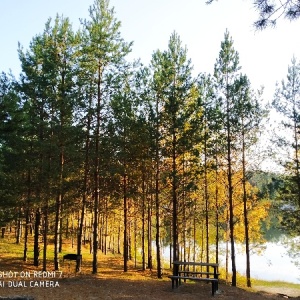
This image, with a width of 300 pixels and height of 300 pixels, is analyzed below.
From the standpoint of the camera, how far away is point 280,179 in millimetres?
18891

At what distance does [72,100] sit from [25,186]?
652 centimetres

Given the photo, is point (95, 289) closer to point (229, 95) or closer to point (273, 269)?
point (229, 95)

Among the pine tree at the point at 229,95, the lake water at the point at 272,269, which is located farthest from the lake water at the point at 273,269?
the pine tree at the point at 229,95

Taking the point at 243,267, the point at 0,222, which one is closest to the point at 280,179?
the point at 0,222

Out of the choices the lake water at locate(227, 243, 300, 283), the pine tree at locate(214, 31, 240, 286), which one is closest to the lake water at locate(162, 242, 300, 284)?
the lake water at locate(227, 243, 300, 283)

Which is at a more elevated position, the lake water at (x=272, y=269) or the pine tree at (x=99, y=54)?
the pine tree at (x=99, y=54)

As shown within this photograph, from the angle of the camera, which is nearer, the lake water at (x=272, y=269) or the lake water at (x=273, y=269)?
the lake water at (x=272, y=269)

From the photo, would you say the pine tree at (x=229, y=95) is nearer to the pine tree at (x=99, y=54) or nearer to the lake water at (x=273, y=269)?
the pine tree at (x=99, y=54)

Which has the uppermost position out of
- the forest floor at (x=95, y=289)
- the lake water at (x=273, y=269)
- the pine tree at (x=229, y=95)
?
the pine tree at (x=229, y=95)

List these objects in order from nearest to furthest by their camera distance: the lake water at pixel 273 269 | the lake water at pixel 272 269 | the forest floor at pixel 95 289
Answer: the forest floor at pixel 95 289
the lake water at pixel 272 269
the lake water at pixel 273 269

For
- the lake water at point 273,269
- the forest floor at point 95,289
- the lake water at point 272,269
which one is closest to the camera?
the forest floor at point 95,289

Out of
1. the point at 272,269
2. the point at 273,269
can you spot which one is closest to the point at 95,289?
the point at 272,269

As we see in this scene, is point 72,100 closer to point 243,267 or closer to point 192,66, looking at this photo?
point 192,66

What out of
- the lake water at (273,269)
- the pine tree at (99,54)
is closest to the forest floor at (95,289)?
the pine tree at (99,54)
